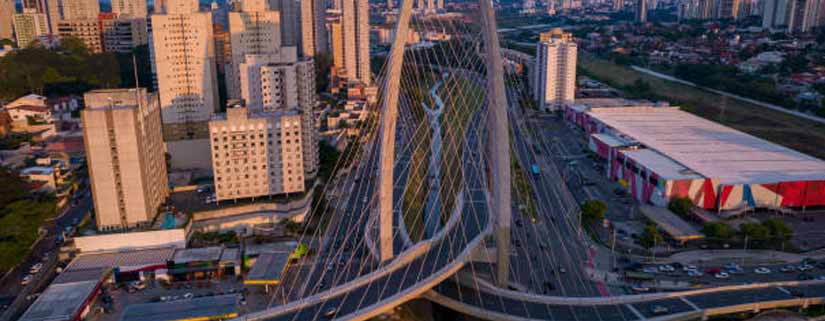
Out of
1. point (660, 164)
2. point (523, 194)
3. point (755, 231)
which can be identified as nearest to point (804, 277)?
point (755, 231)

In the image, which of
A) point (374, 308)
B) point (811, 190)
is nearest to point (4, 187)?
point (374, 308)

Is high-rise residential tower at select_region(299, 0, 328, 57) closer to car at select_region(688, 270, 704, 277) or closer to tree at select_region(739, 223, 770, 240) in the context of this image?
tree at select_region(739, 223, 770, 240)

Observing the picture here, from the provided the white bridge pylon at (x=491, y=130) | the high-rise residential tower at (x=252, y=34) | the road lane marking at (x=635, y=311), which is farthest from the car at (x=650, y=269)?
the high-rise residential tower at (x=252, y=34)

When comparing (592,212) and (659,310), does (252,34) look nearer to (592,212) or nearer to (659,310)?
(592,212)

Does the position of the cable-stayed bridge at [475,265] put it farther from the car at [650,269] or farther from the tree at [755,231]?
the tree at [755,231]

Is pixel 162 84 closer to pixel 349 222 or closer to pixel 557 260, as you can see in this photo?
pixel 349 222
